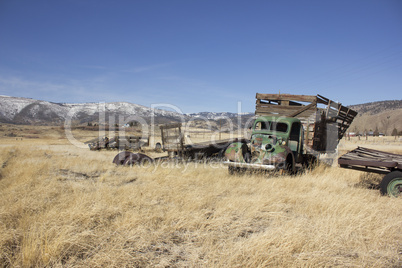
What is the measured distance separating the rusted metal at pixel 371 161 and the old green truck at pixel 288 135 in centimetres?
155

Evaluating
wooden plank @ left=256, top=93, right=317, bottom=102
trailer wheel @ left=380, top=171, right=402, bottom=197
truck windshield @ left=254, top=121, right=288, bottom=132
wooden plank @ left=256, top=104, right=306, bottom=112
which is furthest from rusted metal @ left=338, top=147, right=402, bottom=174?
wooden plank @ left=256, top=104, right=306, bottom=112

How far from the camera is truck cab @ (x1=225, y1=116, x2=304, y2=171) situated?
6.70 m

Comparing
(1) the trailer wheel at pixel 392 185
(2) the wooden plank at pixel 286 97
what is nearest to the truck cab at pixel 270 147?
(2) the wooden plank at pixel 286 97

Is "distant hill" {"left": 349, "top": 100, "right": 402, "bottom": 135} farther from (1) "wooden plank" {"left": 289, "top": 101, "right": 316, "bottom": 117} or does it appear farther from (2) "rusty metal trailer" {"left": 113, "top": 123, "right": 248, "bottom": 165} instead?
(2) "rusty metal trailer" {"left": 113, "top": 123, "right": 248, "bottom": 165}

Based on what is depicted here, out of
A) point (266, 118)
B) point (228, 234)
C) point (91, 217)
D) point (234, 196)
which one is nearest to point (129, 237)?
point (91, 217)

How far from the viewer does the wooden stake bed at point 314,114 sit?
9023 mm

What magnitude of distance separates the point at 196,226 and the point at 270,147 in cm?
422

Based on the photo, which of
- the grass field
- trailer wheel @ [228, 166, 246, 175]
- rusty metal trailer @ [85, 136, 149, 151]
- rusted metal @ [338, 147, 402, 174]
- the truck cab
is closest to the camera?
the grass field

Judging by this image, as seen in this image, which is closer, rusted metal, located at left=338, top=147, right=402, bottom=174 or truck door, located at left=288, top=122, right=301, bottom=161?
rusted metal, located at left=338, top=147, right=402, bottom=174

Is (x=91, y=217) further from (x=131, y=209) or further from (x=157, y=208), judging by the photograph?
(x=157, y=208)

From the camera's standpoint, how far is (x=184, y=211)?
13.8 feet

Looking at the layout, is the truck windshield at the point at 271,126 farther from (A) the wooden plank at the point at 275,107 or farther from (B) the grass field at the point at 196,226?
(B) the grass field at the point at 196,226

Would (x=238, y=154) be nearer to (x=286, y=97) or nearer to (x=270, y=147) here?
(x=270, y=147)

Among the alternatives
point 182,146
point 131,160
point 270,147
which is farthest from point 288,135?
point 131,160
